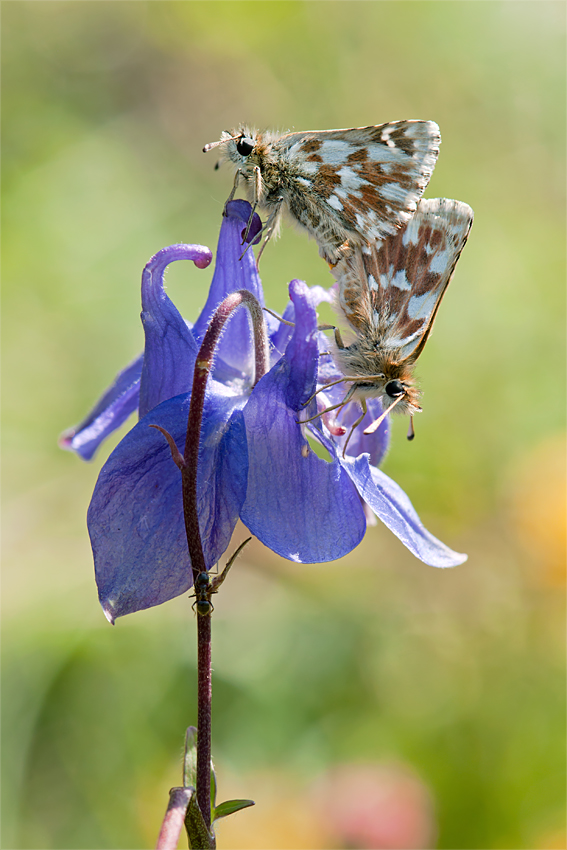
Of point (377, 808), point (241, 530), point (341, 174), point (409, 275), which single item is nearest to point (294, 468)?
point (409, 275)

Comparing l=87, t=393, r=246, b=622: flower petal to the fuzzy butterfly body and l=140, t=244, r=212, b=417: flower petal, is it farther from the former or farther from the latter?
the fuzzy butterfly body

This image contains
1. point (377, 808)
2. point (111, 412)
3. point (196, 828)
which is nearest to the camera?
point (196, 828)

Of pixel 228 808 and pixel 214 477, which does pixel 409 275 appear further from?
pixel 228 808

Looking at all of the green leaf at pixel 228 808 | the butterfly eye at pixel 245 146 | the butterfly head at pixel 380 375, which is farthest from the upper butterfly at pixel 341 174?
the green leaf at pixel 228 808

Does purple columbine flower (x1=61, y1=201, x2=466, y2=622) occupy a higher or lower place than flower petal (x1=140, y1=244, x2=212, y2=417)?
lower

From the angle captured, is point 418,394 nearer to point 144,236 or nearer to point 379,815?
point 379,815

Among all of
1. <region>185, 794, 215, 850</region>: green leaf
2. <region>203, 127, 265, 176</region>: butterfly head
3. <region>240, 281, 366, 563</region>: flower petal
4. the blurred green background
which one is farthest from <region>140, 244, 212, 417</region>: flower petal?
the blurred green background

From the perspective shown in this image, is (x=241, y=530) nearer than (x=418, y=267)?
No

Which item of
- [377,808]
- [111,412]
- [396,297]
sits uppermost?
[396,297]
